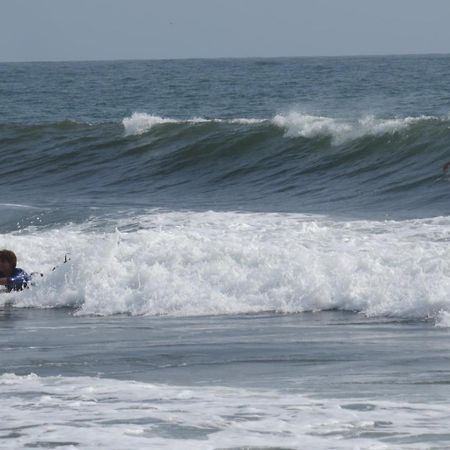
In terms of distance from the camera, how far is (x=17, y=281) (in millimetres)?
13039

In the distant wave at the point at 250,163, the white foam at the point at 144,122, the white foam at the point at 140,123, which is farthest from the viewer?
the white foam at the point at 140,123

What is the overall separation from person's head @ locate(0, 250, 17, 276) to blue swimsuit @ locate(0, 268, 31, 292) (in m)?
0.05

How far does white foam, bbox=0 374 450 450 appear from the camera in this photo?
6457mm

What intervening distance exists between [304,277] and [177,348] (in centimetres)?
310

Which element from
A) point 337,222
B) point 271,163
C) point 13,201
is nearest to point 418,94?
point 271,163

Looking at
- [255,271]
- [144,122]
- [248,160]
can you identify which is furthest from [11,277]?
[144,122]

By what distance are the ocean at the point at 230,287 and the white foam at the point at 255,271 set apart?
0.03 metres

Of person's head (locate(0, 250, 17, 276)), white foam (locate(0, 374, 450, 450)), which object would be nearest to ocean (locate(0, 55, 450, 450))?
white foam (locate(0, 374, 450, 450))

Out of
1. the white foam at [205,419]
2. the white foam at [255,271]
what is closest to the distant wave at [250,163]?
the white foam at [255,271]

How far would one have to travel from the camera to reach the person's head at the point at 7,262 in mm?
12789

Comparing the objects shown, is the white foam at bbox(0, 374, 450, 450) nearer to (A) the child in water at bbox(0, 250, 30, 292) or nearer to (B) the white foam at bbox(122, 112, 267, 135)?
(A) the child in water at bbox(0, 250, 30, 292)

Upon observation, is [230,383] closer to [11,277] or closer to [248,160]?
[11,277]

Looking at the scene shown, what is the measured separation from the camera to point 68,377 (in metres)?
8.26

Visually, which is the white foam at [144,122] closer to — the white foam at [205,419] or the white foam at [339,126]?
the white foam at [339,126]
